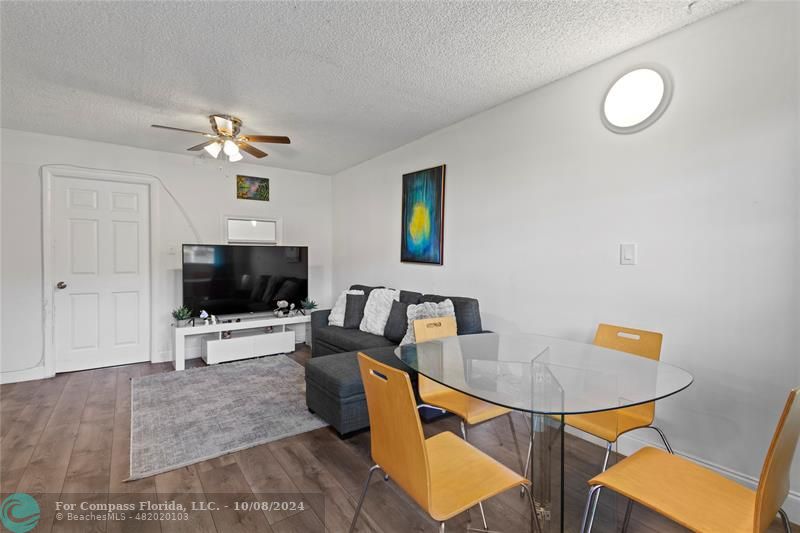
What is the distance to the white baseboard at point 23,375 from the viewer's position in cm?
367

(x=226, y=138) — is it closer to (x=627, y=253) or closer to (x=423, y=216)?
(x=423, y=216)

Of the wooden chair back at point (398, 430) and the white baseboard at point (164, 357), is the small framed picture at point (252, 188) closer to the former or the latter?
the white baseboard at point (164, 357)

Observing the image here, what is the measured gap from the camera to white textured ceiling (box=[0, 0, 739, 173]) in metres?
1.93

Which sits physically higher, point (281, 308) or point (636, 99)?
point (636, 99)

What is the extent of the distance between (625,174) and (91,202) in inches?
200

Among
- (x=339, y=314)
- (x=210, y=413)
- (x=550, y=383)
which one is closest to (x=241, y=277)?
(x=339, y=314)

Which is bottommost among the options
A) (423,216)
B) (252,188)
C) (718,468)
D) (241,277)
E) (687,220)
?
(718,468)

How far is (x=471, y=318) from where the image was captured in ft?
10.1

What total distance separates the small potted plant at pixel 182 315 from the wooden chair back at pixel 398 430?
12.0ft

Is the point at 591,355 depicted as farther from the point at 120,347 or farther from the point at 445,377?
the point at 120,347

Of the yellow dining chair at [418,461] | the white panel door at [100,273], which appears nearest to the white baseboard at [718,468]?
the yellow dining chair at [418,461]

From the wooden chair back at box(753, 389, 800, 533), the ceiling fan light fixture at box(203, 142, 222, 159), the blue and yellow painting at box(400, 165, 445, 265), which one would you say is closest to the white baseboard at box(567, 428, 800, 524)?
the wooden chair back at box(753, 389, 800, 533)

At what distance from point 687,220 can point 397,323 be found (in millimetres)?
2277

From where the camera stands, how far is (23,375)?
3.75 m
